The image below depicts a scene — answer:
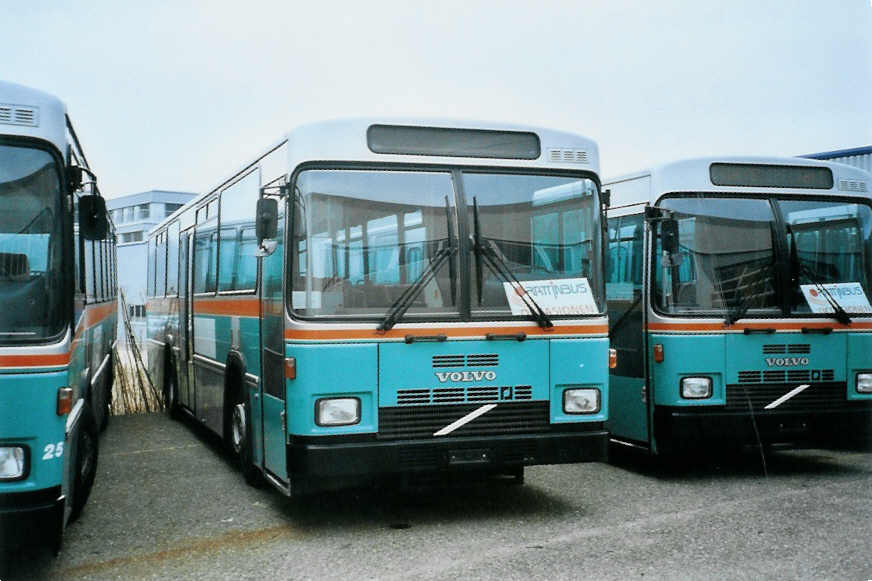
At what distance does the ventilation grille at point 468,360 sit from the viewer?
6699 mm

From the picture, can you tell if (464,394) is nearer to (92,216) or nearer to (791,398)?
(92,216)

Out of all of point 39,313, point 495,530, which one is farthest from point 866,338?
point 39,313

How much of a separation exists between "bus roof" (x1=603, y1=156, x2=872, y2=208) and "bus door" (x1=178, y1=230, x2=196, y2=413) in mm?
5026

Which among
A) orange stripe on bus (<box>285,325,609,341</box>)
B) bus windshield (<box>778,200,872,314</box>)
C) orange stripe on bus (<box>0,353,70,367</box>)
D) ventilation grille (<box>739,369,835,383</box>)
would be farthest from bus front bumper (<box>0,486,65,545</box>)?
bus windshield (<box>778,200,872,314</box>)

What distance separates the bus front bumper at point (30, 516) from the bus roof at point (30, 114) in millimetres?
1888

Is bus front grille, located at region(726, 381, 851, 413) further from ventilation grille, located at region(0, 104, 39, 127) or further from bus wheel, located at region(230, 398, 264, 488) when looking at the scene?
ventilation grille, located at region(0, 104, 39, 127)

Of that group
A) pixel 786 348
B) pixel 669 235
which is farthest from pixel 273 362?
pixel 786 348

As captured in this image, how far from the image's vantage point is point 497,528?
6820 millimetres

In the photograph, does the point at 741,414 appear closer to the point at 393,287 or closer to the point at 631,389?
the point at 631,389

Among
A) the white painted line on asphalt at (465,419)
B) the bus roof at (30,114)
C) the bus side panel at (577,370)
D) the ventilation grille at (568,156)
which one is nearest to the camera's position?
the bus roof at (30,114)

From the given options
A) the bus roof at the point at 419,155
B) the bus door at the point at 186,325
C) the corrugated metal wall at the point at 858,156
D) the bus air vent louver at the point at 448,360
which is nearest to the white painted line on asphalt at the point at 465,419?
the bus air vent louver at the point at 448,360

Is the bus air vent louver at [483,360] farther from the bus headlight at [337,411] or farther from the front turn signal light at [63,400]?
Result: the front turn signal light at [63,400]

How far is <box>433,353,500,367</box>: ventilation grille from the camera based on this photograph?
22.0 feet

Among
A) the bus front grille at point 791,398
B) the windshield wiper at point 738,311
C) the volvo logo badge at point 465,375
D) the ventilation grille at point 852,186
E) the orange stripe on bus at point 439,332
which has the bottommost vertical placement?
the bus front grille at point 791,398
